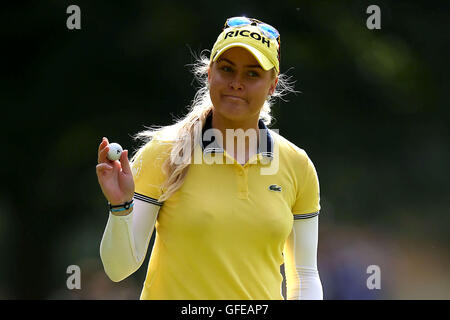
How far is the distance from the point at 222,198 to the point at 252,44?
50 cm

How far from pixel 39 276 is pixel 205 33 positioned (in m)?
2.76

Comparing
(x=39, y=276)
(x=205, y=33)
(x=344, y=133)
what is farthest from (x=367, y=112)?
(x=39, y=276)

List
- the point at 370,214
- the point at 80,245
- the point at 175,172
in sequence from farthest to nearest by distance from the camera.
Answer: the point at 370,214, the point at 80,245, the point at 175,172

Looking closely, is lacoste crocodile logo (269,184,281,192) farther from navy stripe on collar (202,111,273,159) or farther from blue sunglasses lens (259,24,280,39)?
blue sunglasses lens (259,24,280,39)

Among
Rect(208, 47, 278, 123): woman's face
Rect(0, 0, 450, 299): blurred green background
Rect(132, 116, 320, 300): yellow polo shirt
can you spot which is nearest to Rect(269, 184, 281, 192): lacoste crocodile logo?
Rect(132, 116, 320, 300): yellow polo shirt

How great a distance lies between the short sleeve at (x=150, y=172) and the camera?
242cm

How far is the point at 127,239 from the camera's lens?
2.36 metres

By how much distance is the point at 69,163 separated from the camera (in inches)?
295

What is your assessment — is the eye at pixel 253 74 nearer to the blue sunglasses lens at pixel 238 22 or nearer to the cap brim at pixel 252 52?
the cap brim at pixel 252 52

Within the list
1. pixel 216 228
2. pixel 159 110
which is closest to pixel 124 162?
pixel 216 228

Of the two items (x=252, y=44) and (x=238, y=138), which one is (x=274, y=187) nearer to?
(x=238, y=138)

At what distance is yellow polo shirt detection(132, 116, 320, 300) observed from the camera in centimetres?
236
